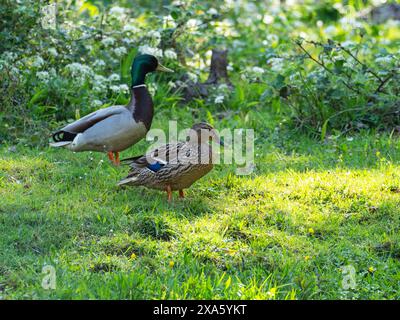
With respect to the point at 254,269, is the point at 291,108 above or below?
above

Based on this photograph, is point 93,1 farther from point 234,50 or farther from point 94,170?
point 94,170

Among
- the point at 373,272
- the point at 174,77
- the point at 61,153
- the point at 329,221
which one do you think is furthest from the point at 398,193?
the point at 174,77

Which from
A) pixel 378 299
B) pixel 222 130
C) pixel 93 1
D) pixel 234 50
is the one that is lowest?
pixel 378 299

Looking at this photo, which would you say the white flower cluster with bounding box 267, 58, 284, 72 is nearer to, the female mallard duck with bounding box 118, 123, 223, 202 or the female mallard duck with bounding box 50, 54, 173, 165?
the female mallard duck with bounding box 50, 54, 173, 165

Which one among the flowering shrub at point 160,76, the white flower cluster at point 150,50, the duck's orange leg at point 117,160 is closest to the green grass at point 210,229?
the duck's orange leg at point 117,160

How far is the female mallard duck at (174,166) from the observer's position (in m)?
5.62

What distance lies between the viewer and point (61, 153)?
6949 mm

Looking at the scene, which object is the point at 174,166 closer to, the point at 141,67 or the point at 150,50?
the point at 141,67

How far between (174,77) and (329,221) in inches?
152

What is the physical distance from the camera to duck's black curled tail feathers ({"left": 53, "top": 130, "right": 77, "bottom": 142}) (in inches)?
263

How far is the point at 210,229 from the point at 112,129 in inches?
67.1

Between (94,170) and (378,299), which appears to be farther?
(94,170)

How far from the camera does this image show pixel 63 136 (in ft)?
22.1

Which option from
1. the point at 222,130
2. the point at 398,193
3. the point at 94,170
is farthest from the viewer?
the point at 222,130
